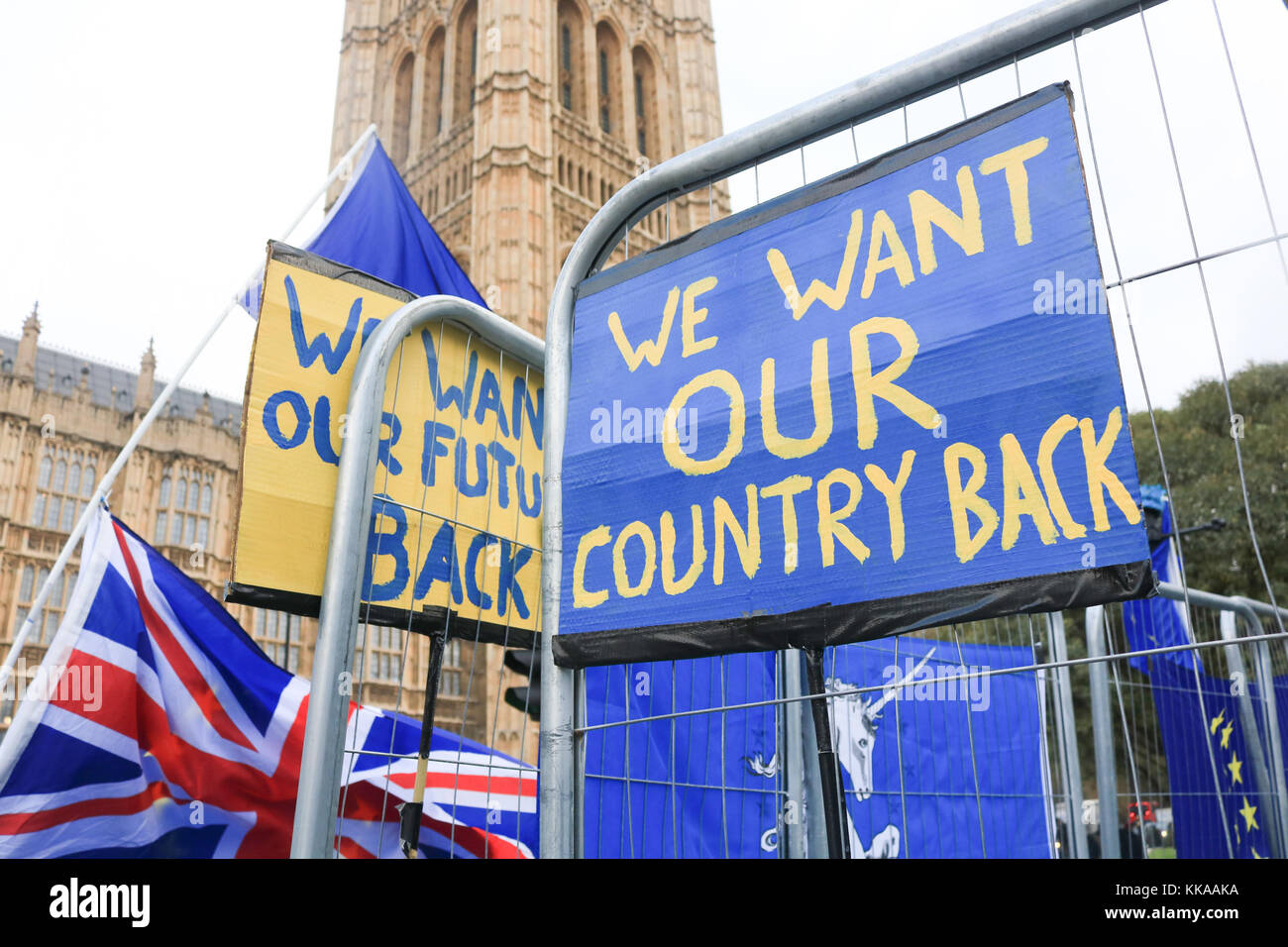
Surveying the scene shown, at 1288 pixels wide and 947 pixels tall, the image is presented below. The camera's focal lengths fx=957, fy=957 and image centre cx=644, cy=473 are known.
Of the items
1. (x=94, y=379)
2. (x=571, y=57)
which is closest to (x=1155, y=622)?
(x=571, y=57)

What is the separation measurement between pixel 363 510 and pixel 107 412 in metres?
35.6

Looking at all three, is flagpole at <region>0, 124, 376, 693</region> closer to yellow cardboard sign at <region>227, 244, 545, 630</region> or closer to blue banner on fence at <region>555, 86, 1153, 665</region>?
yellow cardboard sign at <region>227, 244, 545, 630</region>

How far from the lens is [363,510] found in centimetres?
307

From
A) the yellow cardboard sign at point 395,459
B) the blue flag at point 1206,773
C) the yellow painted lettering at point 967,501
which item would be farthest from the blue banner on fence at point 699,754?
the blue flag at point 1206,773

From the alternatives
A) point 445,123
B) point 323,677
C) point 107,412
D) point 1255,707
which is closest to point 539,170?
point 445,123

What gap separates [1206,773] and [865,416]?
4.97m

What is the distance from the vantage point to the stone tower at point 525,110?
32.2 meters

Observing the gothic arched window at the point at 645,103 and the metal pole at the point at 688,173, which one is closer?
the metal pole at the point at 688,173

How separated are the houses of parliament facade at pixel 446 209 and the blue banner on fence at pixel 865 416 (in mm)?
24935

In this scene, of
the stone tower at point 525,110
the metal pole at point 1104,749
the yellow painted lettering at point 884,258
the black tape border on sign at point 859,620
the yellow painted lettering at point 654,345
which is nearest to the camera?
the black tape border on sign at point 859,620

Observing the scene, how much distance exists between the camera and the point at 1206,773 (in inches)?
232

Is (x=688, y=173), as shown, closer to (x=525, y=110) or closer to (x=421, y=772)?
(x=421, y=772)

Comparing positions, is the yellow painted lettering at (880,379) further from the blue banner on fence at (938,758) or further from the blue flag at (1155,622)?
the blue flag at (1155,622)
